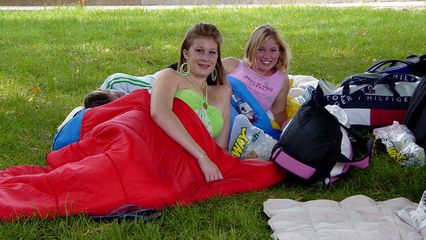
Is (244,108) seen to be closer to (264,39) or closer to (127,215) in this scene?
(264,39)

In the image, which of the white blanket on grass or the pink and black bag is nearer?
the white blanket on grass

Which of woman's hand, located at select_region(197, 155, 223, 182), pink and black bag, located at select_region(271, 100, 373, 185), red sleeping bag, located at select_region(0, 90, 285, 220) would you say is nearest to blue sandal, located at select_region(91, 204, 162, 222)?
red sleeping bag, located at select_region(0, 90, 285, 220)

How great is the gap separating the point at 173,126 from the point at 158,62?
3.84 metres

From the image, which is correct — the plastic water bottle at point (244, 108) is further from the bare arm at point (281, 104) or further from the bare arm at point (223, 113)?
the bare arm at point (223, 113)

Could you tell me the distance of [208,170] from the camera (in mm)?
3527

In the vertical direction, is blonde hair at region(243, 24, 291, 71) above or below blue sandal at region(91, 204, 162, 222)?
above

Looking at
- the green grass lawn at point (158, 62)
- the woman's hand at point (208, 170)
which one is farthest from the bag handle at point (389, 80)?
the woman's hand at point (208, 170)

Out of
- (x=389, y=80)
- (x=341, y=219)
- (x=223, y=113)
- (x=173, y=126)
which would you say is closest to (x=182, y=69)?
(x=223, y=113)

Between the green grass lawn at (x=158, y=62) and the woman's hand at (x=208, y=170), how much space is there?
0.45 feet

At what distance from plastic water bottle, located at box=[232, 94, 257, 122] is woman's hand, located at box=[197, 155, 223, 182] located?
1137 millimetres

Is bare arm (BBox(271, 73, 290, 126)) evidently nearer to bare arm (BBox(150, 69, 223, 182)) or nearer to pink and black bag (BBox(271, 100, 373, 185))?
pink and black bag (BBox(271, 100, 373, 185))

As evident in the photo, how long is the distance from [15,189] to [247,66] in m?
2.42

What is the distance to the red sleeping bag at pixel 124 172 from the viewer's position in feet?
10.3

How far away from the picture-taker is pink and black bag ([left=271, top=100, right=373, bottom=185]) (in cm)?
367
